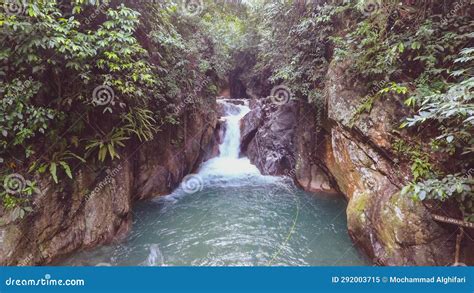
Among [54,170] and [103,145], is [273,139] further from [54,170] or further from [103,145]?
[54,170]

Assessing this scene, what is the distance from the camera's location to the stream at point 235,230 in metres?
5.17

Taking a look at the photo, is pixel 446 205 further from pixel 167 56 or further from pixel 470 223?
pixel 167 56

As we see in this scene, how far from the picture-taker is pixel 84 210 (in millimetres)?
5301

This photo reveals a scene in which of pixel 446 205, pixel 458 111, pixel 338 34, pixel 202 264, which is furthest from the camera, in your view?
pixel 338 34

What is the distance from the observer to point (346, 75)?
6164 millimetres

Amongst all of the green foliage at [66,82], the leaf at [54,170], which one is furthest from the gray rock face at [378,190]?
the leaf at [54,170]

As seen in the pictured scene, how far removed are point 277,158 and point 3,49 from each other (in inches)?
363

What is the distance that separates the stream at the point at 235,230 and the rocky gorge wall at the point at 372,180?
724mm

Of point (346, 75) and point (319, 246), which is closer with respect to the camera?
point (319, 246)

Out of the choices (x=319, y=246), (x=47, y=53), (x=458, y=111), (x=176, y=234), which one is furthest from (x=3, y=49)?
(x=319, y=246)

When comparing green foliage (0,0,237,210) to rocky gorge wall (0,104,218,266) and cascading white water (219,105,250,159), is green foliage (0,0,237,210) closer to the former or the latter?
rocky gorge wall (0,104,218,266)

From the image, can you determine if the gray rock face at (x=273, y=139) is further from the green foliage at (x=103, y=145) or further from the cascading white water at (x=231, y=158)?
the green foliage at (x=103, y=145)

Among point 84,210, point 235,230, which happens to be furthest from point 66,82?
point 235,230

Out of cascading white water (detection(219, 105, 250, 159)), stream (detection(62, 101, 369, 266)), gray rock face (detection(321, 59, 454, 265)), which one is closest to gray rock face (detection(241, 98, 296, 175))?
cascading white water (detection(219, 105, 250, 159))
